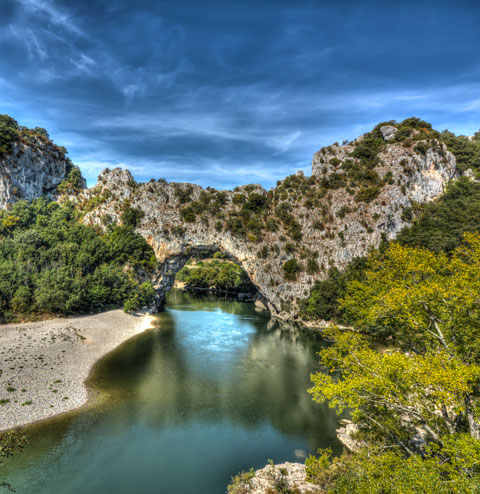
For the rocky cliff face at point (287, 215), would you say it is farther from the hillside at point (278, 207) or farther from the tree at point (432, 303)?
the tree at point (432, 303)

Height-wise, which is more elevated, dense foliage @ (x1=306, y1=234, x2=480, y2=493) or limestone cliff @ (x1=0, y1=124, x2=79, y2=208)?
limestone cliff @ (x1=0, y1=124, x2=79, y2=208)

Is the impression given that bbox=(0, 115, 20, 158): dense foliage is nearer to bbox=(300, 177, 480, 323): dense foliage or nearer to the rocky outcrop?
bbox=(300, 177, 480, 323): dense foliage

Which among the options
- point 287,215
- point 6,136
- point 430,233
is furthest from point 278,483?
point 6,136

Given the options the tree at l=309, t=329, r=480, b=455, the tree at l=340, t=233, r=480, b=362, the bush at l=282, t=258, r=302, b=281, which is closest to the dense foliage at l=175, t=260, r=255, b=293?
the bush at l=282, t=258, r=302, b=281

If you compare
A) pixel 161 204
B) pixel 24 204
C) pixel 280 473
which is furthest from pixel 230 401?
pixel 24 204

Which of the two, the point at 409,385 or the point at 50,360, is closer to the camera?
the point at 409,385

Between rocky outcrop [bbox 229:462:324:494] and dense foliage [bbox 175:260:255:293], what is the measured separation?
71.4 meters

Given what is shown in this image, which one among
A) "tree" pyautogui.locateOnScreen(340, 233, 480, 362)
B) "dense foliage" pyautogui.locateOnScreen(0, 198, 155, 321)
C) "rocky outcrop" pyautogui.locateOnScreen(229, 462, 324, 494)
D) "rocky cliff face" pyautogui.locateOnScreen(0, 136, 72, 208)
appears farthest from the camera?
"rocky cliff face" pyautogui.locateOnScreen(0, 136, 72, 208)

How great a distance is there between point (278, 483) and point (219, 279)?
7641 centimetres

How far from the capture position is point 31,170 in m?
66.1

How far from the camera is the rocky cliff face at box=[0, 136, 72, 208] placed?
6053cm

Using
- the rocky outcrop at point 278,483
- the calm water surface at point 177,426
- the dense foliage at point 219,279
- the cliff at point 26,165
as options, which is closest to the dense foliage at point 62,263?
the cliff at point 26,165

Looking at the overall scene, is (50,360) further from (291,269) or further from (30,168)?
(30,168)

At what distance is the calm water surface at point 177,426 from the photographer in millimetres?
16281
